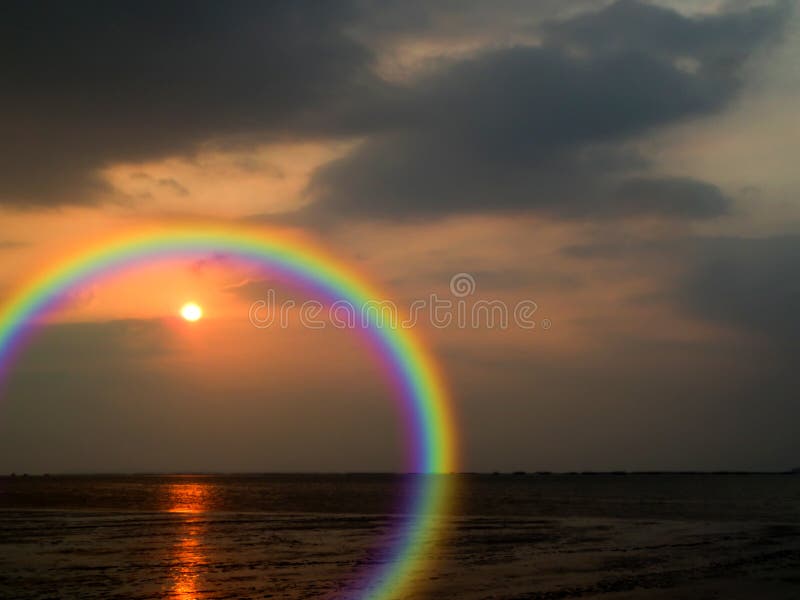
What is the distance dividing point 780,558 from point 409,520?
105ft

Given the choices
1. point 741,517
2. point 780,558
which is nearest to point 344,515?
point 741,517

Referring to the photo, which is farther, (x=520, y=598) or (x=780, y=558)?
(x=780, y=558)

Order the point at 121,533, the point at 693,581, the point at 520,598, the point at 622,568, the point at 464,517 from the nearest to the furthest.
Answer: the point at 520,598 → the point at 693,581 → the point at 622,568 → the point at 121,533 → the point at 464,517

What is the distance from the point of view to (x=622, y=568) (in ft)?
122

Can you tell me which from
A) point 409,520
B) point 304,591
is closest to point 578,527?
point 409,520

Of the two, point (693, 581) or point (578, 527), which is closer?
point (693, 581)

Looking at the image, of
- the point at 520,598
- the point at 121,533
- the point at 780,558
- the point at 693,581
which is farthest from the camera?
the point at 121,533

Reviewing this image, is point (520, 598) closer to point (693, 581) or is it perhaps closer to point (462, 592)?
point (462, 592)

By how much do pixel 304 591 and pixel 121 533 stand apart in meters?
27.6

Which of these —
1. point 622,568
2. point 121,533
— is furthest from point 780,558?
point 121,533

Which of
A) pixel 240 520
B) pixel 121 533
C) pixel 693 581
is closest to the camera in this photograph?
pixel 693 581

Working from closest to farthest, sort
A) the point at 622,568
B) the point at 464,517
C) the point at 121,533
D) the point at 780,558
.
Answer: the point at 622,568 < the point at 780,558 < the point at 121,533 < the point at 464,517

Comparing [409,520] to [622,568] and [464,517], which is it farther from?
[622,568]

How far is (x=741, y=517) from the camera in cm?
7575
